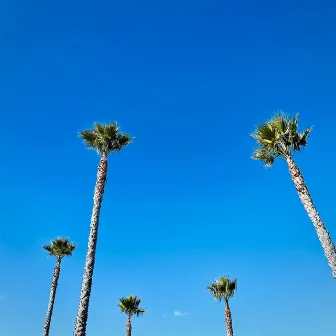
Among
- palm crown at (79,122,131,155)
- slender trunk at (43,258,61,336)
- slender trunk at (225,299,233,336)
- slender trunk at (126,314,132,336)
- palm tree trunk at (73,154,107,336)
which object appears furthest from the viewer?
slender trunk at (126,314,132,336)

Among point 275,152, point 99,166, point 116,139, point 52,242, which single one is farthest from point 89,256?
point 52,242

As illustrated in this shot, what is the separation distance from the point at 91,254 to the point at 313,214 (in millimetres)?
12443

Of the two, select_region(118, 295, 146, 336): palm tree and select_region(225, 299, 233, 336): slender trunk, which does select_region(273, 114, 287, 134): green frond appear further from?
select_region(118, 295, 146, 336): palm tree

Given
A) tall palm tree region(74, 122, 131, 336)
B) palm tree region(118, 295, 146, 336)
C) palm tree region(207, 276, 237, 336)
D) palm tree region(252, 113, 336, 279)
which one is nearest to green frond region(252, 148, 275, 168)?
palm tree region(252, 113, 336, 279)

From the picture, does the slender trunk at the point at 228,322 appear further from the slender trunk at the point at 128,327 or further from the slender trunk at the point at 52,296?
the slender trunk at the point at 52,296

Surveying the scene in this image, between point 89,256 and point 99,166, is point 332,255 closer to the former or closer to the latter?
point 89,256

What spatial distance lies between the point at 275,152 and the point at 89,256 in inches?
491

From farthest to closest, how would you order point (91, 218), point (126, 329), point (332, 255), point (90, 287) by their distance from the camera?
point (126, 329)
point (91, 218)
point (90, 287)
point (332, 255)

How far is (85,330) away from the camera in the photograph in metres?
18.3

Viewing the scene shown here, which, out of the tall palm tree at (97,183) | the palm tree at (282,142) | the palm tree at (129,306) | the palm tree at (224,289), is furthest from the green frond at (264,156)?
the palm tree at (129,306)

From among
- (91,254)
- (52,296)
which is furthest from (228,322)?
(91,254)

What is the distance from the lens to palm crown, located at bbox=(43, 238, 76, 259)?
124 ft

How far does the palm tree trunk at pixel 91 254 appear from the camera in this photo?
1835cm

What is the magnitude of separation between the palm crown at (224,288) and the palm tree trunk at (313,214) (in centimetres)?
2075
